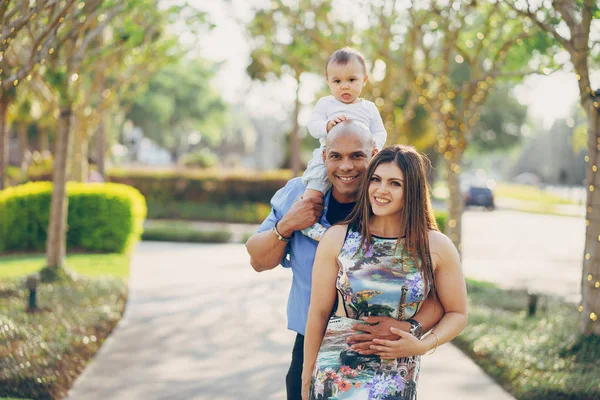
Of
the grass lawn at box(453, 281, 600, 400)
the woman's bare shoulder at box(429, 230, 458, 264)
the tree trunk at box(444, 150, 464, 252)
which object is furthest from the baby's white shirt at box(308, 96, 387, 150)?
the tree trunk at box(444, 150, 464, 252)

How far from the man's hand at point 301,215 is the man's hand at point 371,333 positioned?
50 cm

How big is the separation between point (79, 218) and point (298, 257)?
43.2ft

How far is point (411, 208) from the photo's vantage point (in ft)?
9.32

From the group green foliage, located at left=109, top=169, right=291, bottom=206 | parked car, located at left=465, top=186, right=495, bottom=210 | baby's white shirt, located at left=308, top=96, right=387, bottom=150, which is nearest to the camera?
baby's white shirt, located at left=308, top=96, right=387, bottom=150

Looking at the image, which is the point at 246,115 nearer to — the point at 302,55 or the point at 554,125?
the point at 554,125

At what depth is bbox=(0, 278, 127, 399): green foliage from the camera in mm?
5953

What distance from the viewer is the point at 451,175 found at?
41.0 ft

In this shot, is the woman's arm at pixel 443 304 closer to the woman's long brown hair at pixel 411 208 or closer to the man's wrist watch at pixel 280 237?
the woman's long brown hair at pixel 411 208

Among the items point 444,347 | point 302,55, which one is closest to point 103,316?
point 444,347

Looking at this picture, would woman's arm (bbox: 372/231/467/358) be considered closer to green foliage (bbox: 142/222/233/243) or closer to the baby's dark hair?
the baby's dark hair

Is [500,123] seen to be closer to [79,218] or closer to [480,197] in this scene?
[480,197]

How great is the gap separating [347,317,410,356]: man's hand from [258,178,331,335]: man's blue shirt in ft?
1.58

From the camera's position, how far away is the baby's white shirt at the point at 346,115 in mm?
3516

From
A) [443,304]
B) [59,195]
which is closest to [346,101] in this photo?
[443,304]
